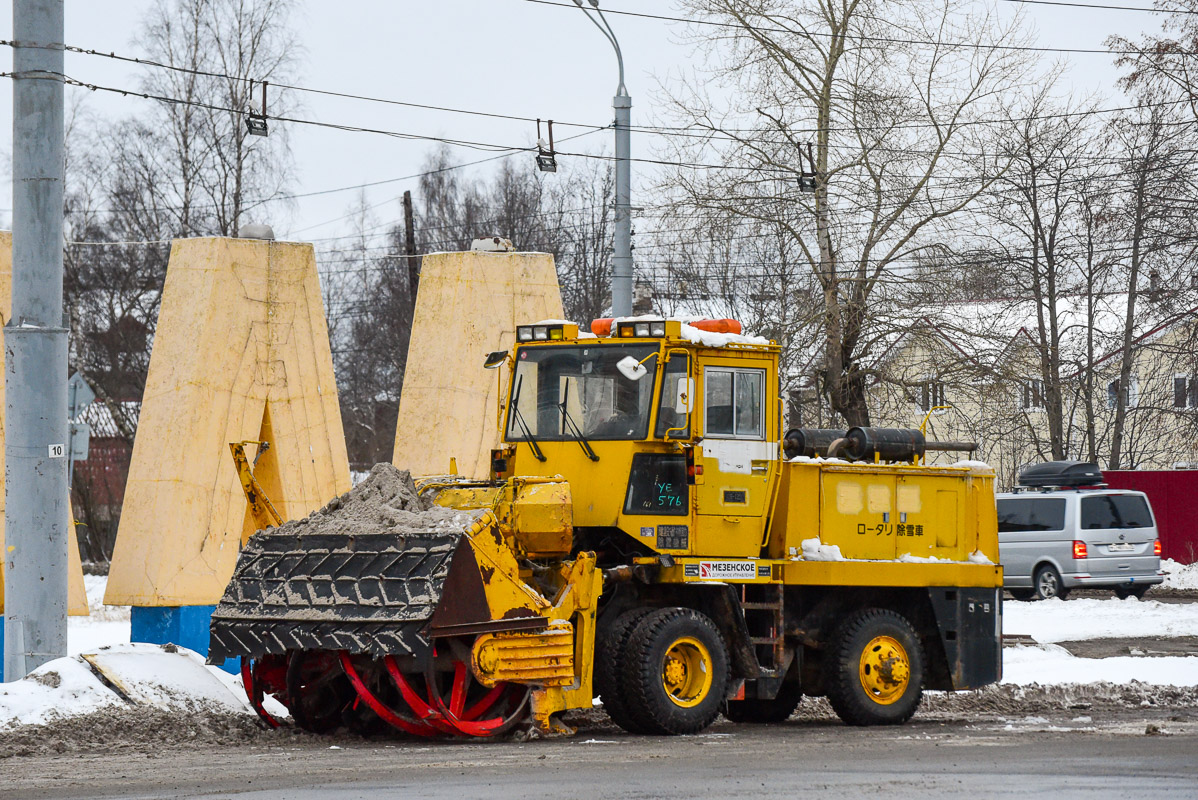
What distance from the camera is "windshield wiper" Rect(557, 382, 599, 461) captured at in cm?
1198

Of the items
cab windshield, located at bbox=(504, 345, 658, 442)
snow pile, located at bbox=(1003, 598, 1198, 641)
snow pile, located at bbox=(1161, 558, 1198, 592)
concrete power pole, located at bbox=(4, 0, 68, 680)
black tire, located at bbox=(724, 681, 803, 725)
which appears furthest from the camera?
snow pile, located at bbox=(1161, 558, 1198, 592)

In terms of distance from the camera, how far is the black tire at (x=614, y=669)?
11305mm

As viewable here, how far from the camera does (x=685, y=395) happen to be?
11633mm

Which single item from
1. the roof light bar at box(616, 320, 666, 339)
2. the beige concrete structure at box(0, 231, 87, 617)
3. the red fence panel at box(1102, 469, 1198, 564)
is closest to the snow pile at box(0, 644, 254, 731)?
the beige concrete structure at box(0, 231, 87, 617)

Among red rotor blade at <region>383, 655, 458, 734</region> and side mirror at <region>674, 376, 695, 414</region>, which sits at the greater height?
side mirror at <region>674, 376, 695, 414</region>

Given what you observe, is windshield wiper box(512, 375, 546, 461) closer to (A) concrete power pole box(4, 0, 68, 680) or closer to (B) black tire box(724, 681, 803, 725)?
(B) black tire box(724, 681, 803, 725)

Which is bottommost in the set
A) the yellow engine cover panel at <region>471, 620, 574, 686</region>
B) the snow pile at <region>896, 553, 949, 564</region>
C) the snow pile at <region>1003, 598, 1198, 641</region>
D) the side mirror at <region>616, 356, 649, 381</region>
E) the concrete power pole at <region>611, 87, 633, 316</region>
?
the snow pile at <region>1003, 598, 1198, 641</region>

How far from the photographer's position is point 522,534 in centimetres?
Result: 1094

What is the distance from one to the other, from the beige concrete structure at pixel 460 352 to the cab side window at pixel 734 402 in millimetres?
6116

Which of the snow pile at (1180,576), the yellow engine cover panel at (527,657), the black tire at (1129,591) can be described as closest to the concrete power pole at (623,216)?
the yellow engine cover panel at (527,657)

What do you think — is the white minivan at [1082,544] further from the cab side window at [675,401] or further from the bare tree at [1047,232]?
the cab side window at [675,401]

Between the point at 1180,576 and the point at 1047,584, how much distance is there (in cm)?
654

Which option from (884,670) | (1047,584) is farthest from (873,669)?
(1047,584)

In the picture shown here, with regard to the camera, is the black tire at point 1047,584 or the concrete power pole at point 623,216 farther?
the black tire at point 1047,584
